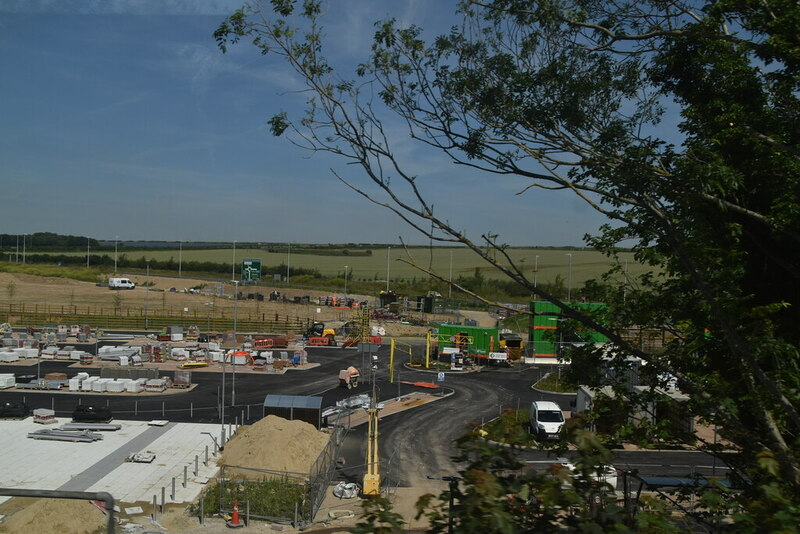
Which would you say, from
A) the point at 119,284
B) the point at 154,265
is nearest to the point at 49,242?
the point at 154,265

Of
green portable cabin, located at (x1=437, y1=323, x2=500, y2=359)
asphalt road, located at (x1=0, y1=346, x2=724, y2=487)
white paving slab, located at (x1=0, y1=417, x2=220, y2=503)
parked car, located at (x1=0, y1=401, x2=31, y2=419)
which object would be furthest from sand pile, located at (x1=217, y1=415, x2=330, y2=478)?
green portable cabin, located at (x1=437, y1=323, x2=500, y2=359)

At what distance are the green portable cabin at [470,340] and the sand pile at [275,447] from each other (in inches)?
715

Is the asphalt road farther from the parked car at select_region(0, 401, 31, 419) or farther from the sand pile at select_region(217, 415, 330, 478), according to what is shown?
the parked car at select_region(0, 401, 31, 419)

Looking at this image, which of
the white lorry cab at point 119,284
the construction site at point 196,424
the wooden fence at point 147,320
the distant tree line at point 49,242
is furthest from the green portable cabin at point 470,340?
the distant tree line at point 49,242

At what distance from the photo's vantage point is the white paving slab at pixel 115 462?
14.8m

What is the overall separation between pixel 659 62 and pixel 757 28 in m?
1.73

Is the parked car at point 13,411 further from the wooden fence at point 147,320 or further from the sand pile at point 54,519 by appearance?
the wooden fence at point 147,320

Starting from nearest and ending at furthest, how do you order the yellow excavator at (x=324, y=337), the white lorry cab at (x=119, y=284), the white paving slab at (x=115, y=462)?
1. the white paving slab at (x=115, y=462)
2. the yellow excavator at (x=324, y=337)
3. the white lorry cab at (x=119, y=284)

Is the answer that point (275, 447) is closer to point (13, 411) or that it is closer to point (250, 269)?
point (13, 411)

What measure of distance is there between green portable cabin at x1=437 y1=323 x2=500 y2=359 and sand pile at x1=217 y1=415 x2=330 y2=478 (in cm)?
1817

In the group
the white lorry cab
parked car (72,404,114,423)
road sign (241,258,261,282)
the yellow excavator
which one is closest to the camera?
parked car (72,404,114,423)

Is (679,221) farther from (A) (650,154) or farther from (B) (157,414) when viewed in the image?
(B) (157,414)

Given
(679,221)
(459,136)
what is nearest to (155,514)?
(459,136)

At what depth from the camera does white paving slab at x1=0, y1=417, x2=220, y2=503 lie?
14.8 meters
